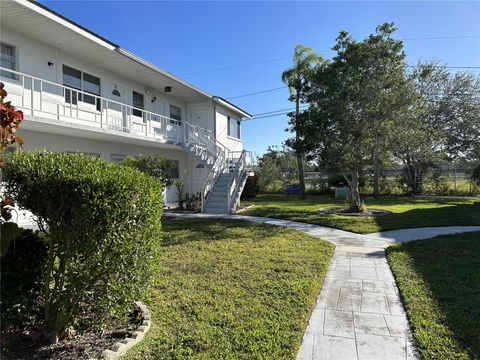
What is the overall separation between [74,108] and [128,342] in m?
9.73

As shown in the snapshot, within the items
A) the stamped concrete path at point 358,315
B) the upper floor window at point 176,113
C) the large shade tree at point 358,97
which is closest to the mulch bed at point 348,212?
the large shade tree at point 358,97

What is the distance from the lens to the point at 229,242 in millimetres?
7871

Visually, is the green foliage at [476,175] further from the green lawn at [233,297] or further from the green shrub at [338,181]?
the green lawn at [233,297]

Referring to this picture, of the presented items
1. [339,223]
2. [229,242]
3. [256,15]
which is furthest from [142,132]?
[339,223]

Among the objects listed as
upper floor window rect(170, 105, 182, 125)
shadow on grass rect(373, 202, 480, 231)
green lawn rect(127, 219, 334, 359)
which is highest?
upper floor window rect(170, 105, 182, 125)

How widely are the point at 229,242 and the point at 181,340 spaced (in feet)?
15.2

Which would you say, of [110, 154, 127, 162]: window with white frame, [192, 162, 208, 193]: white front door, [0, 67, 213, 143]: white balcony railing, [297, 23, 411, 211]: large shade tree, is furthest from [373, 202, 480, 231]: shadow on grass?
[110, 154, 127, 162]: window with white frame

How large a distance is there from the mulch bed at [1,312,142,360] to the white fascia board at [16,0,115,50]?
829 centimetres

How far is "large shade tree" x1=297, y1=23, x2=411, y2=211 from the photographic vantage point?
11.6 meters

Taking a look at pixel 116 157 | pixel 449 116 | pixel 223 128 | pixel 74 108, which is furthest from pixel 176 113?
pixel 449 116

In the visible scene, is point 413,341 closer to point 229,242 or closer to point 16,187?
point 16,187

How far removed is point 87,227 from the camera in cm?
274

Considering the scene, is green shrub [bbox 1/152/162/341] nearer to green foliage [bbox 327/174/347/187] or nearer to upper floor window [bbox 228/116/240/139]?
upper floor window [bbox 228/116/240/139]

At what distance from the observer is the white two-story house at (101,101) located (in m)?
9.05
